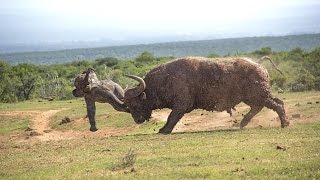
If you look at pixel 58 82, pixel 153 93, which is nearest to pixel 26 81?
pixel 58 82

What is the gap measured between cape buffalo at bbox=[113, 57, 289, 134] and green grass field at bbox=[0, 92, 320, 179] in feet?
5.16

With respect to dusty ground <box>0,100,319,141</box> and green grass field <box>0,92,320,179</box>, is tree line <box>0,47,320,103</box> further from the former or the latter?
green grass field <box>0,92,320,179</box>

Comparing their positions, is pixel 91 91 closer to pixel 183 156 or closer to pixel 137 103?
pixel 137 103

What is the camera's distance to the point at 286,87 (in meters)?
37.8

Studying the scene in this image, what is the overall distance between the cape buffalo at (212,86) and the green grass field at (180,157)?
157cm

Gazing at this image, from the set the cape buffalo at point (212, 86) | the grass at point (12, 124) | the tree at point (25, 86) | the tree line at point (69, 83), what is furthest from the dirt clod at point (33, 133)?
the tree at point (25, 86)

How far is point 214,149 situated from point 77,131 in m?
13.3

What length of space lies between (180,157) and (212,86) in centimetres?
669

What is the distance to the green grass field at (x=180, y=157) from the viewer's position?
39.3ft


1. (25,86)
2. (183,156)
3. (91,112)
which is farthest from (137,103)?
(25,86)

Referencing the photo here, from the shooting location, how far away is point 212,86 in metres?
20.2

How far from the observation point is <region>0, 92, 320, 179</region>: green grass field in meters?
12.0

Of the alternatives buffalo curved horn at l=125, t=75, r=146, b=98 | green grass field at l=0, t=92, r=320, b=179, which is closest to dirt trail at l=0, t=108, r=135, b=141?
buffalo curved horn at l=125, t=75, r=146, b=98

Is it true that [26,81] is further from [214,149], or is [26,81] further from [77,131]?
[214,149]
